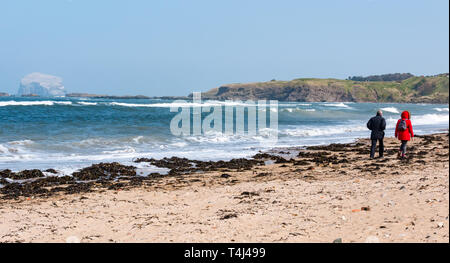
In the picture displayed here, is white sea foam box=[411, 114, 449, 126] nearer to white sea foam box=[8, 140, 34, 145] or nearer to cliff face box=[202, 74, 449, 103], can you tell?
white sea foam box=[8, 140, 34, 145]

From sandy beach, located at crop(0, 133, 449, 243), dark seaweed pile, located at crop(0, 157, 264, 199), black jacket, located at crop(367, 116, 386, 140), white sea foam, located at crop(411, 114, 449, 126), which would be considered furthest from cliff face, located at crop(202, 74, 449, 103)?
sandy beach, located at crop(0, 133, 449, 243)

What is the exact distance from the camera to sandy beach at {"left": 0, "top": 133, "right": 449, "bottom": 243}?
5676 mm

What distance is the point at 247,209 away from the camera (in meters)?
7.18

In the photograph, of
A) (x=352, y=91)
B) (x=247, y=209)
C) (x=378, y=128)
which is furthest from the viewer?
(x=352, y=91)

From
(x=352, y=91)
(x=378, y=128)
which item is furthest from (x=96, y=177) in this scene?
(x=352, y=91)

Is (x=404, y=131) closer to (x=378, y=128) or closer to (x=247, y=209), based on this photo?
(x=378, y=128)

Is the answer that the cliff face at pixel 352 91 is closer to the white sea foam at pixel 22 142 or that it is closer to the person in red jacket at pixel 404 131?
the white sea foam at pixel 22 142

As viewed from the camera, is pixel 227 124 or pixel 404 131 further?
pixel 227 124

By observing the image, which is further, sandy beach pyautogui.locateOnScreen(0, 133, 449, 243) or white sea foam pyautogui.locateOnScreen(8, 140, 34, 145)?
white sea foam pyautogui.locateOnScreen(8, 140, 34, 145)

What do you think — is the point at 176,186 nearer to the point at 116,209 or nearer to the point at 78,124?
the point at 116,209

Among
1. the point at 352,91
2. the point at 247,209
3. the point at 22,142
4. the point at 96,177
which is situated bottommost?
the point at 96,177

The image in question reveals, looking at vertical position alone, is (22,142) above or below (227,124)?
below
